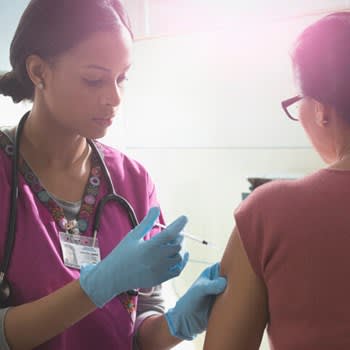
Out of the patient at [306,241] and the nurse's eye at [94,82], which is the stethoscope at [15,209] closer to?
the nurse's eye at [94,82]

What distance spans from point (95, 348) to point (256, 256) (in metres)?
0.53

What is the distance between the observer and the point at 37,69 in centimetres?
114

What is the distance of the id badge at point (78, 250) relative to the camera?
111 centimetres

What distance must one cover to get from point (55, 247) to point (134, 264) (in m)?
0.21

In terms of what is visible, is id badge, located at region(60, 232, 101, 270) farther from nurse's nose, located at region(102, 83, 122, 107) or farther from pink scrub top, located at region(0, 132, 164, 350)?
nurse's nose, located at region(102, 83, 122, 107)

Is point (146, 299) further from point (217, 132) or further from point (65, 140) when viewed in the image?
point (217, 132)

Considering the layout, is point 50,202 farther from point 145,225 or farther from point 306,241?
point 306,241

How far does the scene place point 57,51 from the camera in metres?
1.10

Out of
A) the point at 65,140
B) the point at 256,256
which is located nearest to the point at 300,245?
the point at 256,256

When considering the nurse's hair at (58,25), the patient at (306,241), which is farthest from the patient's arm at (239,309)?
the nurse's hair at (58,25)

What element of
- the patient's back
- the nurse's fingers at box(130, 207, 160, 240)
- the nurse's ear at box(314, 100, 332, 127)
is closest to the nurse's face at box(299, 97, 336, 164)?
the nurse's ear at box(314, 100, 332, 127)

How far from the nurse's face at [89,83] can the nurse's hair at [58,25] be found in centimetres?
2

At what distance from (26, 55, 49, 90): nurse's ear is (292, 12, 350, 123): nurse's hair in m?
0.63

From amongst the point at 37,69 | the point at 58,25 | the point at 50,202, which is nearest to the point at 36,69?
the point at 37,69
